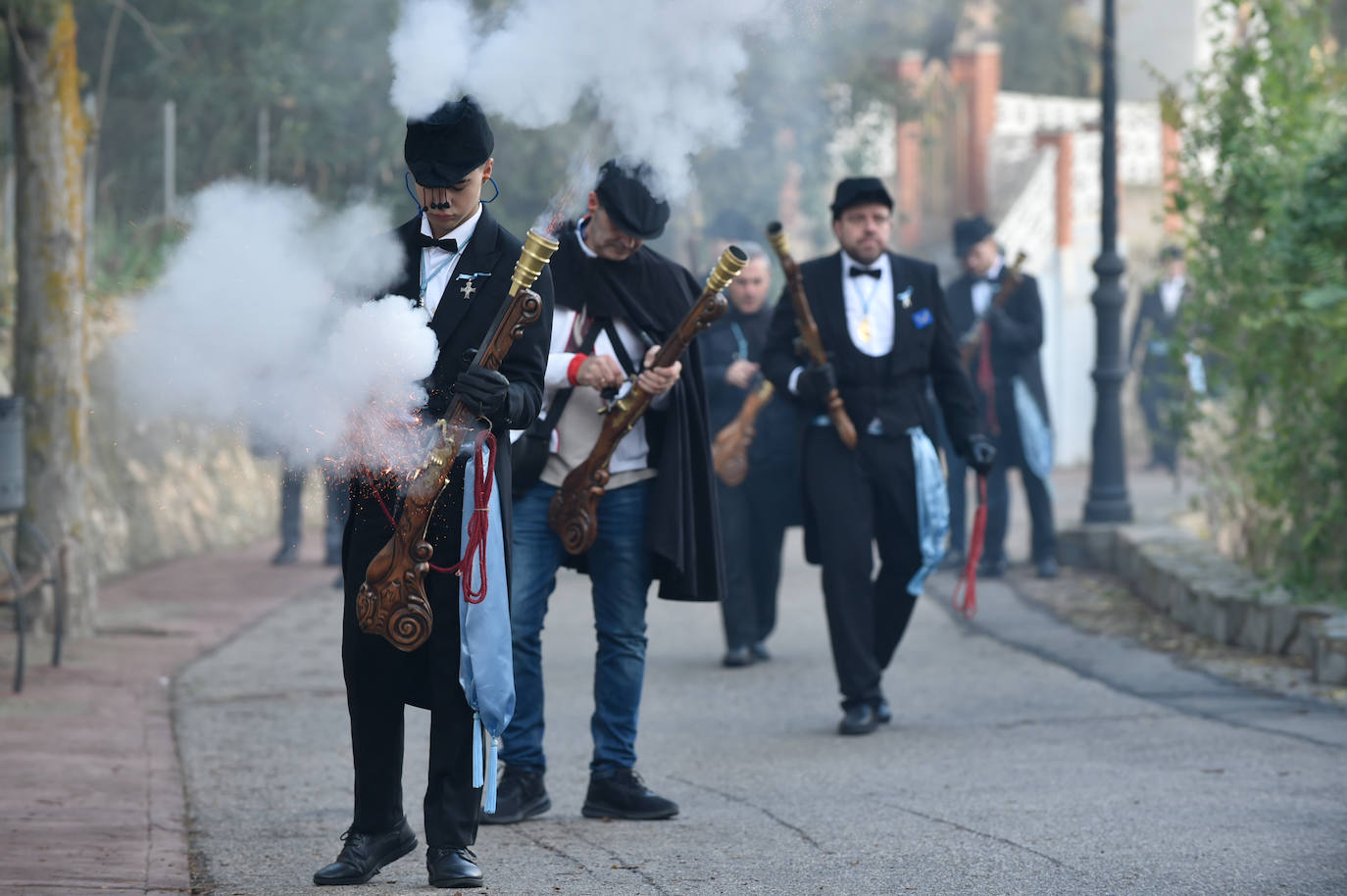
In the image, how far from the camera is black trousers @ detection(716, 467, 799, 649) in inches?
337

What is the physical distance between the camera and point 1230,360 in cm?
949

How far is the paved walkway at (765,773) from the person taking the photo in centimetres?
471

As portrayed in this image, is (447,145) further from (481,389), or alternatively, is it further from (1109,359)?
(1109,359)

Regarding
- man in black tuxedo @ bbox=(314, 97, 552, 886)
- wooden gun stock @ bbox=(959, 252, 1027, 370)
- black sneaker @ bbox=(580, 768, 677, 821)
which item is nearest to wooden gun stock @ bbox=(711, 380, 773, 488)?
wooden gun stock @ bbox=(959, 252, 1027, 370)

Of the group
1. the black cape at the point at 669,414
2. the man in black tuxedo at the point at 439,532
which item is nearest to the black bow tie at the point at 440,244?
the man in black tuxedo at the point at 439,532

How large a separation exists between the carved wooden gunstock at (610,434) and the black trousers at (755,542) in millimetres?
3095

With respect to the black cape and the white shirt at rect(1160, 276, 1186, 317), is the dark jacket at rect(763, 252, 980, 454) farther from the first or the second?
the white shirt at rect(1160, 276, 1186, 317)

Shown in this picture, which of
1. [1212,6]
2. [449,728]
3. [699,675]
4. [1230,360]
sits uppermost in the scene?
[1212,6]

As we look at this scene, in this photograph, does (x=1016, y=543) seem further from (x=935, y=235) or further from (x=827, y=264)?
(x=935, y=235)

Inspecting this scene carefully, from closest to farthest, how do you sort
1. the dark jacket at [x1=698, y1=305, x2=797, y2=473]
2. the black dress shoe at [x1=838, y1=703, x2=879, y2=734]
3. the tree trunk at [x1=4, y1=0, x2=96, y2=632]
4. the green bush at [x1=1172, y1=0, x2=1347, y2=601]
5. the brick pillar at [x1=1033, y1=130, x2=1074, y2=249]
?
the black dress shoe at [x1=838, y1=703, x2=879, y2=734], the green bush at [x1=1172, y1=0, x2=1347, y2=601], the dark jacket at [x1=698, y1=305, x2=797, y2=473], the tree trunk at [x1=4, y1=0, x2=96, y2=632], the brick pillar at [x1=1033, y1=130, x2=1074, y2=249]

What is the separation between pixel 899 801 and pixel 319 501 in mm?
9017

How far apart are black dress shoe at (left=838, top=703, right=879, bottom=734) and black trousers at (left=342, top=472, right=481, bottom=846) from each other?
8.35 feet

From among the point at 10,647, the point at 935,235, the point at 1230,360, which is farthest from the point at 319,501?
the point at 935,235

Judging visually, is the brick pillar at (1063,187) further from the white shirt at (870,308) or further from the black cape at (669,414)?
the black cape at (669,414)
